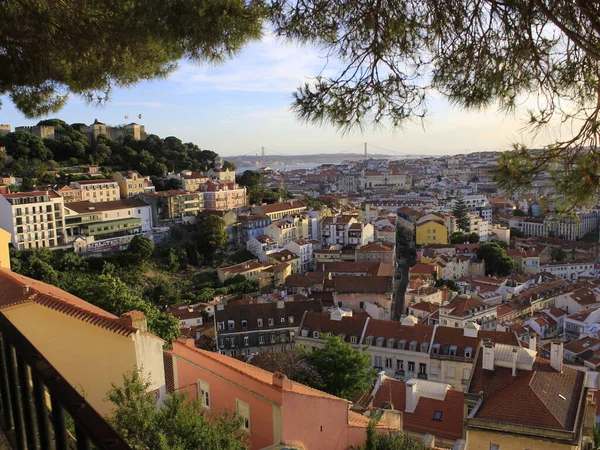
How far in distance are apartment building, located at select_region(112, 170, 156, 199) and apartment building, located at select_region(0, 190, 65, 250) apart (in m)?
7.21

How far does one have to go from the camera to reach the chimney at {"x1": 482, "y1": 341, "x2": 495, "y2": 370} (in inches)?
360

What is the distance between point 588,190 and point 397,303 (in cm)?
2396

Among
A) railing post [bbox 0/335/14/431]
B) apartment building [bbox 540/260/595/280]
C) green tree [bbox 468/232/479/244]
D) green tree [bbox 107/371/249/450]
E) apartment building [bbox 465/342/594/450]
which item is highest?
railing post [bbox 0/335/14/431]

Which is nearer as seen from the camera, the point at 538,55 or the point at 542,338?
the point at 538,55

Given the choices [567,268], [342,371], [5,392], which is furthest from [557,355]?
[567,268]

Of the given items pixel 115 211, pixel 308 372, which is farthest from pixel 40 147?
pixel 308 372

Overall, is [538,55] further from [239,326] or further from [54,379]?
[239,326]

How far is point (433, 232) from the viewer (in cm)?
3922

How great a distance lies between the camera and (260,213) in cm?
3500

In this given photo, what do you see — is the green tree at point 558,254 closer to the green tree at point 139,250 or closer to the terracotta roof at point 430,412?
the green tree at point 139,250

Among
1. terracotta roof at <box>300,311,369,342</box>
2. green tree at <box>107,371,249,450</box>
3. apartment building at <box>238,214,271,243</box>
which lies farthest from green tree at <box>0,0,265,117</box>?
apartment building at <box>238,214,271,243</box>

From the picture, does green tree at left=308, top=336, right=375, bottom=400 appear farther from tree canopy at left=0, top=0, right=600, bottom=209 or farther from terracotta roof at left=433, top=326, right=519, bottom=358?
tree canopy at left=0, top=0, right=600, bottom=209

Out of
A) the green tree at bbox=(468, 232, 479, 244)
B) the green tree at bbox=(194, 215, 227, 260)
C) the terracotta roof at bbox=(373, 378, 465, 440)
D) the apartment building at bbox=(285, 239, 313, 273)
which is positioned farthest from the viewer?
the green tree at bbox=(468, 232, 479, 244)

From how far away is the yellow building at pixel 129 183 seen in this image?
3397 cm
